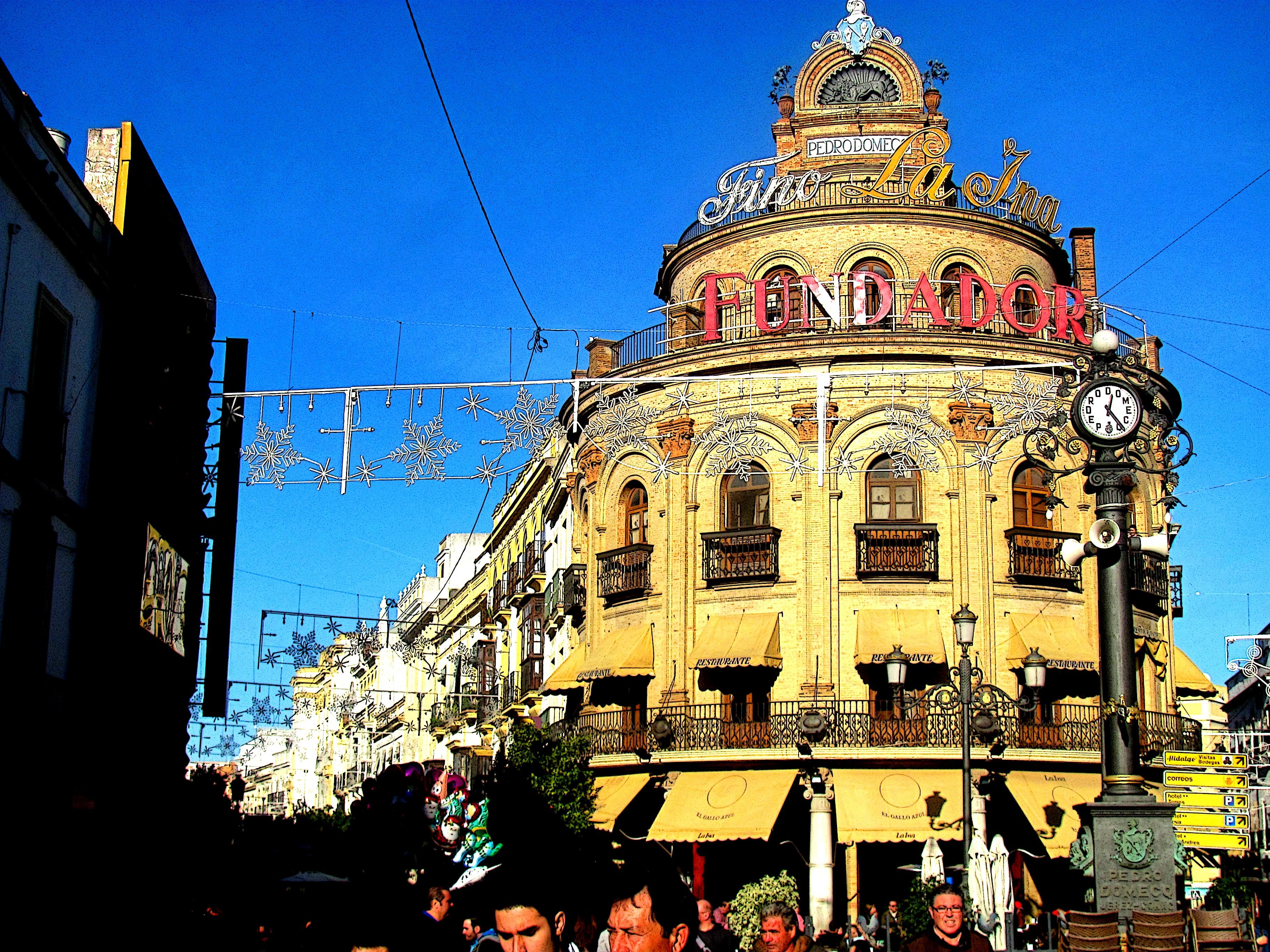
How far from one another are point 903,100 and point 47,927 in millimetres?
29041

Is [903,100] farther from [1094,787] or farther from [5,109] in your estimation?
[5,109]

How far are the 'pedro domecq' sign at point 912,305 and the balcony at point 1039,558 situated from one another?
14.0 feet

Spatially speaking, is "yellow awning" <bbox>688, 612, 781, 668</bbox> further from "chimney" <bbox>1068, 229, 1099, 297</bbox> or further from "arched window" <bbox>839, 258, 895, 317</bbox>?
"chimney" <bbox>1068, 229, 1099, 297</bbox>

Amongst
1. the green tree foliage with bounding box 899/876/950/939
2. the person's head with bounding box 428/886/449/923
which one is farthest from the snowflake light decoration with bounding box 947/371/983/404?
the person's head with bounding box 428/886/449/923

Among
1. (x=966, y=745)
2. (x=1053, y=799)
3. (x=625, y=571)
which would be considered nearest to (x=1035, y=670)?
(x=966, y=745)

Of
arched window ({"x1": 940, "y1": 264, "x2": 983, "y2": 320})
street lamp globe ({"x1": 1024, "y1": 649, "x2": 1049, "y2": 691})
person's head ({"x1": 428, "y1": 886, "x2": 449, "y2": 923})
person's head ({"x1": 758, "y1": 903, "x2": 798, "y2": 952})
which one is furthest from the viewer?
arched window ({"x1": 940, "y1": 264, "x2": 983, "y2": 320})

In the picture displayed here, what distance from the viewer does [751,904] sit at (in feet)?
77.6

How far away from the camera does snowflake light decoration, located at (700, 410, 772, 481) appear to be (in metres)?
23.0

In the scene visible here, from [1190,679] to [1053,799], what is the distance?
21.2 feet

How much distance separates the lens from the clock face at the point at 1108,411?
16.8 m

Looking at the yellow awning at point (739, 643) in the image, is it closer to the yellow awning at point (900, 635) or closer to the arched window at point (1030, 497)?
the yellow awning at point (900, 635)

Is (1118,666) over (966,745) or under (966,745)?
over

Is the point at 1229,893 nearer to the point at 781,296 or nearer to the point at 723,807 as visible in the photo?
the point at 723,807

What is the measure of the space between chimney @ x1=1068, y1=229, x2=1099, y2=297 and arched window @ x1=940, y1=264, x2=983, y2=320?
515 centimetres
